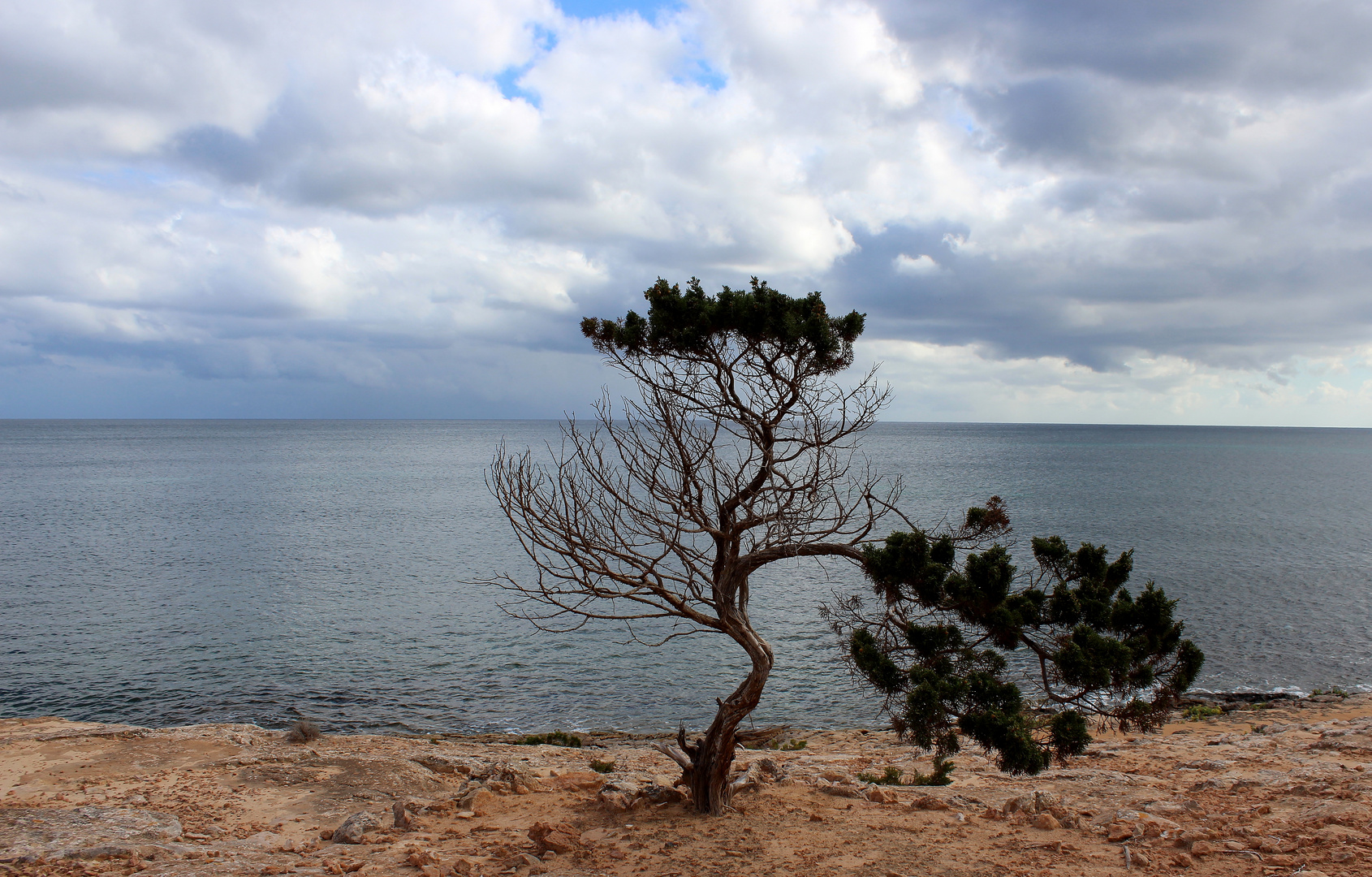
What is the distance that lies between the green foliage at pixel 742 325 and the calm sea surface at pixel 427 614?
52.7 ft

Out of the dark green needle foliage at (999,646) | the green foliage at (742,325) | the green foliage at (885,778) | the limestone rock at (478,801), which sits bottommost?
the green foliage at (885,778)

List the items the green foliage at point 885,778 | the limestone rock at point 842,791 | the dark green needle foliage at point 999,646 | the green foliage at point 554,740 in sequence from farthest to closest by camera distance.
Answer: the green foliage at point 554,740
the green foliage at point 885,778
the limestone rock at point 842,791
the dark green needle foliage at point 999,646

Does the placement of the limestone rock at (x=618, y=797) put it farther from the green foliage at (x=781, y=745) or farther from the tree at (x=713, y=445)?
the green foliage at (x=781, y=745)

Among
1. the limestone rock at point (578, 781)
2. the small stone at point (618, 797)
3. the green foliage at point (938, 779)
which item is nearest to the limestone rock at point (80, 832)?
the limestone rock at point (578, 781)

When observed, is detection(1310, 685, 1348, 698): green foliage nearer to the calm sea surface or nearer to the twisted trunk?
the calm sea surface

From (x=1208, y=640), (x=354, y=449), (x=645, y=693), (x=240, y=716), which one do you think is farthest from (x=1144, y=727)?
(x=354, y=449)

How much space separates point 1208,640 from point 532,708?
25.6m

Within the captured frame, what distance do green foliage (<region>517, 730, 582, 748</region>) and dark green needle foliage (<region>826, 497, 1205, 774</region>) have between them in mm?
13212

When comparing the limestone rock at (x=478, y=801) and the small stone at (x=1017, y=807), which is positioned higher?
the small stone at (x=1017, y=807)

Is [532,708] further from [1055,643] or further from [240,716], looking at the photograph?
[1055,643]

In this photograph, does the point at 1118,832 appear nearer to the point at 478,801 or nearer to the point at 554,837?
the point at 554,837

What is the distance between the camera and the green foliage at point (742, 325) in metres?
9.45

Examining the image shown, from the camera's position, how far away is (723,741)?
10.6 m

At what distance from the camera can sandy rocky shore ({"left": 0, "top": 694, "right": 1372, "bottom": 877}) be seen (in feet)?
31.0
